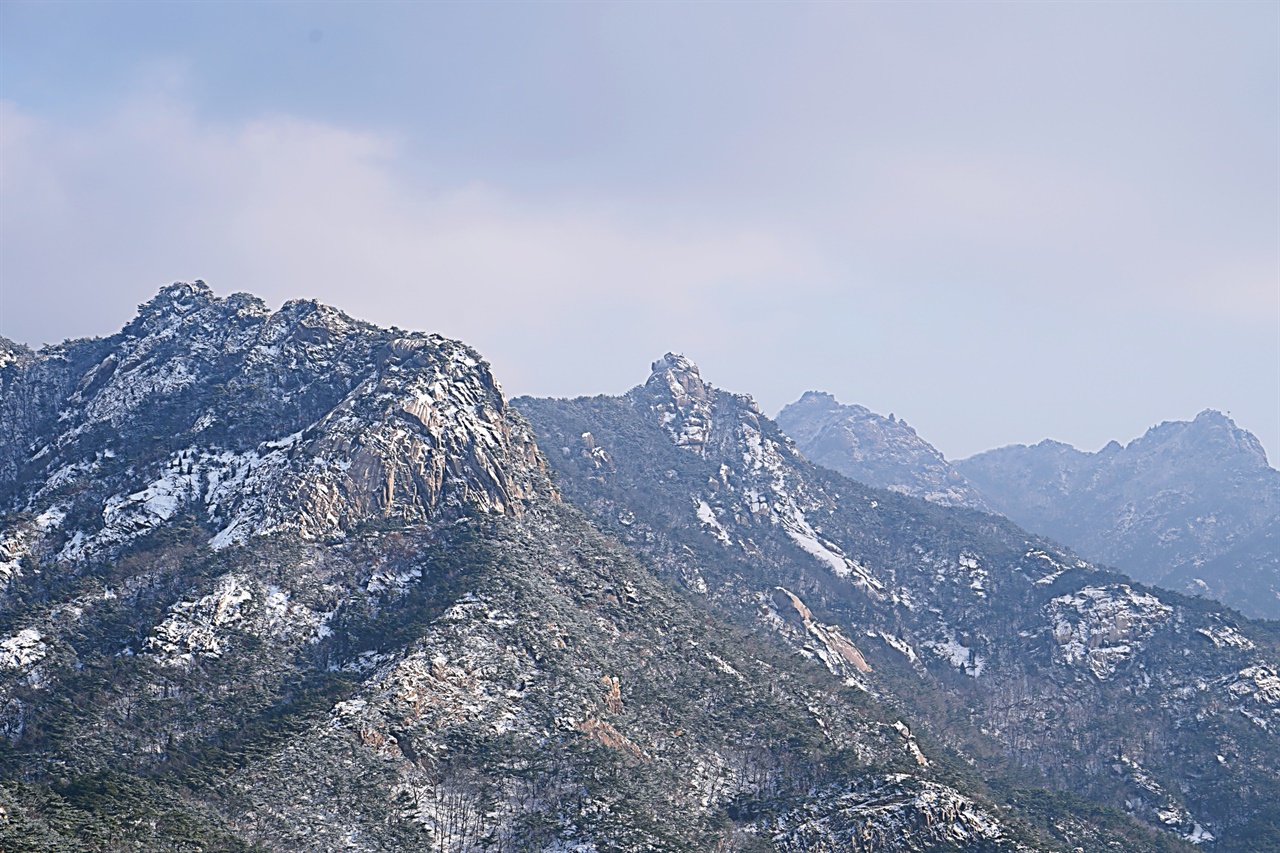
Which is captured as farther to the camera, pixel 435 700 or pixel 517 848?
pixel 435 700

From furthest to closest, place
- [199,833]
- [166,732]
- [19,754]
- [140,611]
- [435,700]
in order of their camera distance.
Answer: [140,611] → [435,700] → [166,732] → [19,754] → [199,833]

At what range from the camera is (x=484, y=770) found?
163 meters

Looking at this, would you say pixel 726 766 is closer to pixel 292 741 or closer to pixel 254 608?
pixel 292 741

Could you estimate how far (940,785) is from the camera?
6964 inches

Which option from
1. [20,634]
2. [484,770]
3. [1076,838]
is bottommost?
[1076,838]

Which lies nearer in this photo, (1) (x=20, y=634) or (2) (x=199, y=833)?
(2) (x=199, y=833)

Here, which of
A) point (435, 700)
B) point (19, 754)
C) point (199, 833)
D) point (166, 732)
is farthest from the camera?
point (435, 700)

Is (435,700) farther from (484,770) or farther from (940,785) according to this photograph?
(940,785)

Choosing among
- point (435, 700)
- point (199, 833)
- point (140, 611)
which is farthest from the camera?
point (140, 611)

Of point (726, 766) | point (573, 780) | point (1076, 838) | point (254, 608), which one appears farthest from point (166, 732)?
point (1076, 838)

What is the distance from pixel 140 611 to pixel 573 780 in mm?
83974

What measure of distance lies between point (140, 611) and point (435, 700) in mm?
58049

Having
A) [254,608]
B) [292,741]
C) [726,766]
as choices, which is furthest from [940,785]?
[254,608]

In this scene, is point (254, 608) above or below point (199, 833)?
above
